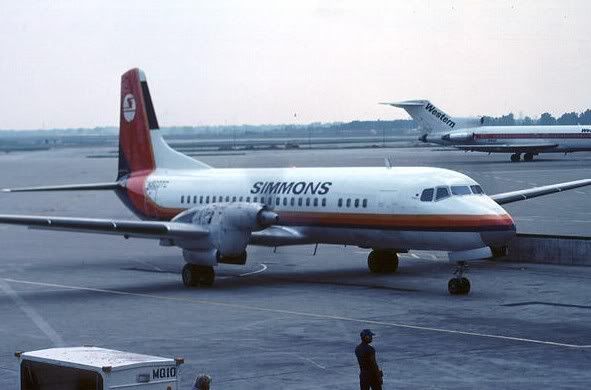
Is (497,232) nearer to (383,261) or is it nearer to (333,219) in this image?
(333,219)

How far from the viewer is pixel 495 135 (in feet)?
342

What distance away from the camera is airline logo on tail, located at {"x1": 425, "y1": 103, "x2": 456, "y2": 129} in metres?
105

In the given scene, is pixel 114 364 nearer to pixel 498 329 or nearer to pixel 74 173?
pixel 498 329

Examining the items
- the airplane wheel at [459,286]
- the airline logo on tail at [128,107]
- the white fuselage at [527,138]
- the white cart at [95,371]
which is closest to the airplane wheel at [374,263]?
the airplane wheel at [459,286]

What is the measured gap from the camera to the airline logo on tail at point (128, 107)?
43.0 m

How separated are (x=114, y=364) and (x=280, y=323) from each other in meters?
12.6

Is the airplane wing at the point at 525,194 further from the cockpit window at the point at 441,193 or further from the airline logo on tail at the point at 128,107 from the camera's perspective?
the airline logo on tail at the point at 128,107

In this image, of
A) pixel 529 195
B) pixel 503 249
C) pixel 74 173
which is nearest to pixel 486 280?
pixel 503 249

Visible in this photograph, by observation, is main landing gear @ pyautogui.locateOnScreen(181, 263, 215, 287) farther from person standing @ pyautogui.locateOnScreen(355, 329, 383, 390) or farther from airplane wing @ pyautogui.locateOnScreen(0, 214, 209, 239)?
person standing @ pyautogui.locateOnScreen(355, 329, 383, 390)

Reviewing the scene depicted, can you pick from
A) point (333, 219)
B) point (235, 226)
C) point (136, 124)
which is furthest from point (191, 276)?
point (136, 124)

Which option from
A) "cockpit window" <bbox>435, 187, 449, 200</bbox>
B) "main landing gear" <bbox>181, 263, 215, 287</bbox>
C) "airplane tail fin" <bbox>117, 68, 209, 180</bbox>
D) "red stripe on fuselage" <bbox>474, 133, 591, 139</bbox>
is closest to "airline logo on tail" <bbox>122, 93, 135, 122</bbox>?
"airplane tail fin" <bbox>117, 68, 209, 180</bbox>

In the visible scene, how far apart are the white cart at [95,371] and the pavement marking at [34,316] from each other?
858 cm

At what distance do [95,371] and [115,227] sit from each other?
18690 mm

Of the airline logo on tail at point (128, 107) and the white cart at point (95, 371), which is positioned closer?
the white cart at point (95, 371)
